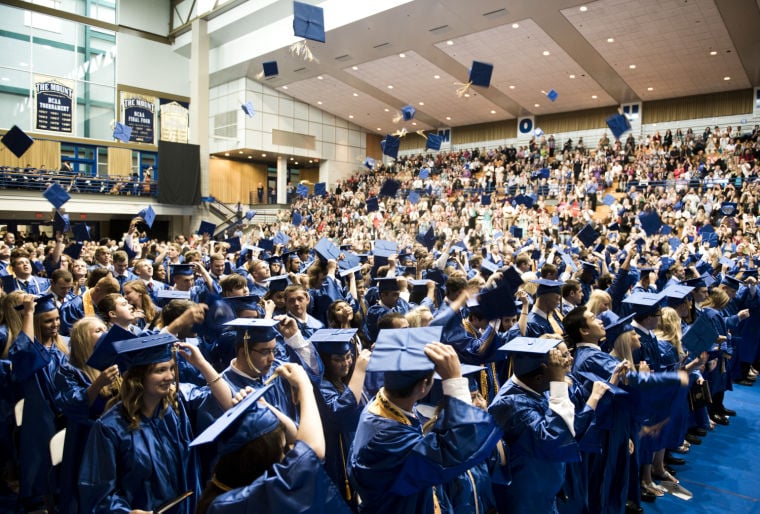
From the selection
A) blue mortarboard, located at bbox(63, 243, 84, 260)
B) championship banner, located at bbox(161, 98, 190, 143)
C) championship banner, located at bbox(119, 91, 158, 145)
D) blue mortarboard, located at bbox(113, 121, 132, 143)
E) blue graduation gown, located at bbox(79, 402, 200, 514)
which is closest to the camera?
blue graduation gown, located at bbox(79, 402, 200, 514)

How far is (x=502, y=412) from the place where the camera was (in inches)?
101

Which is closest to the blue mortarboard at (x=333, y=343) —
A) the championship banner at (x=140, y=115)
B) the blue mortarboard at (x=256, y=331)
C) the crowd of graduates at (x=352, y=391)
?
the crowd of graduates at (x=352, y=391)

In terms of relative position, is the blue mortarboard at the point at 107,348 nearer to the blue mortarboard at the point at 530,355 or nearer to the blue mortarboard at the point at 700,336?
the blue mortarboard at the point at 530,355

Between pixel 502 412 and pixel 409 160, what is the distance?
1100 inches

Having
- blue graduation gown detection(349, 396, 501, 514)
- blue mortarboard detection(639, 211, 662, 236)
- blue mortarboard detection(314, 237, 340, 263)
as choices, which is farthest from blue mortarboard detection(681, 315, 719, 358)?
blue mortarboard detection(639, 211, 662, 236)

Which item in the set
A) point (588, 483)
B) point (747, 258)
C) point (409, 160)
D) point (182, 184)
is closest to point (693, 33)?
point (747, 258)

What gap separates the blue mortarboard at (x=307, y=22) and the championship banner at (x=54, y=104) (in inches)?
722

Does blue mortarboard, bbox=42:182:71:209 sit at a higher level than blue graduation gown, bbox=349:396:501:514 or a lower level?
higher

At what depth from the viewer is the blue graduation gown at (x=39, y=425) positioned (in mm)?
3426

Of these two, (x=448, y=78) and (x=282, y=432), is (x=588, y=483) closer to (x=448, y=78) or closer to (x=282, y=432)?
(x=282, y=432)

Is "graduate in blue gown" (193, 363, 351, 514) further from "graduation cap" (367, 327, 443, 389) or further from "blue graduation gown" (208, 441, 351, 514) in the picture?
"graduation cap" (367, 327, 443, 389)

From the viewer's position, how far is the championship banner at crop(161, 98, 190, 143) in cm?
2684

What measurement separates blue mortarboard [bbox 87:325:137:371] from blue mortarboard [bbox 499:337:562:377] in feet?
6.22

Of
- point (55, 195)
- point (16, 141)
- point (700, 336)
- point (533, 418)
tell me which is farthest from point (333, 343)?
point (16, 141)
